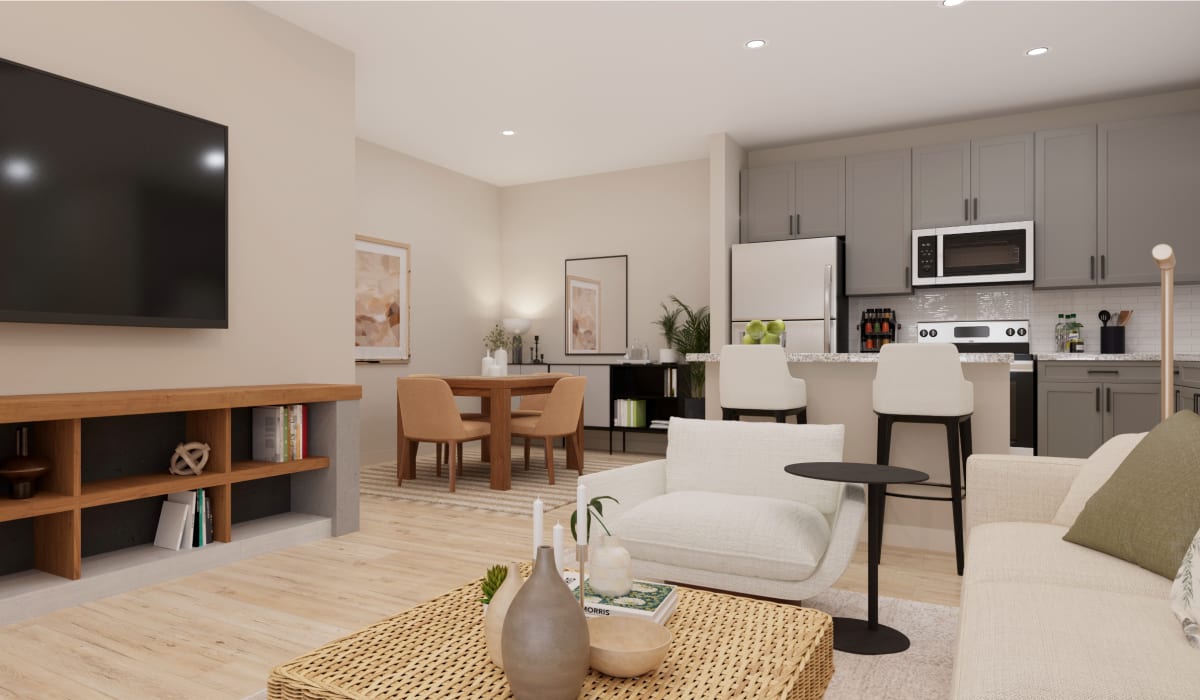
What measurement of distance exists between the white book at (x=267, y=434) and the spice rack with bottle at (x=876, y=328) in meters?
4.52

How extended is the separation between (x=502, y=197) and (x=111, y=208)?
17.3 ft

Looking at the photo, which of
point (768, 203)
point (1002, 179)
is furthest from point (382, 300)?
point (1002, 179)

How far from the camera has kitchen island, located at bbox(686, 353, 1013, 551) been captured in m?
3.46

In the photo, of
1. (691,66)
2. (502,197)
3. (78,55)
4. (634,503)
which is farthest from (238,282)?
(502,197)

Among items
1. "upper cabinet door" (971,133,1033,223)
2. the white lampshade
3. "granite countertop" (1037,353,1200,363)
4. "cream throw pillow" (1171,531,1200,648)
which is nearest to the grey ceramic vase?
"cream throw pillow" (1171,531,1200,648)

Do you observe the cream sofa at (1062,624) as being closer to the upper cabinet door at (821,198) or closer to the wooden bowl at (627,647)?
the wooden bowl at (627,647)

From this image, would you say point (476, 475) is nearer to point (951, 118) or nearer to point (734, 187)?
point (734, 187)

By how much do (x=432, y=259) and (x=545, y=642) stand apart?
620 centimetres

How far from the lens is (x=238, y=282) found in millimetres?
3664

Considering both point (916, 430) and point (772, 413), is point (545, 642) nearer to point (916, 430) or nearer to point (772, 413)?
point (772, 413)

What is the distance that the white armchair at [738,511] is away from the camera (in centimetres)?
→ 230

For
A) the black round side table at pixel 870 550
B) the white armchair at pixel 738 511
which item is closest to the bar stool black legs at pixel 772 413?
the white armchair at pixel 738 511

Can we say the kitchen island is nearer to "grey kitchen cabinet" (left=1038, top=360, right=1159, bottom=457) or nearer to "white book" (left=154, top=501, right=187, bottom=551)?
"grey kitchen cabinet" (left=1038, top=360, right=1159, bottom=457)

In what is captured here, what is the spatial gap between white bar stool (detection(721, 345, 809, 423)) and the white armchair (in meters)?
0.86
